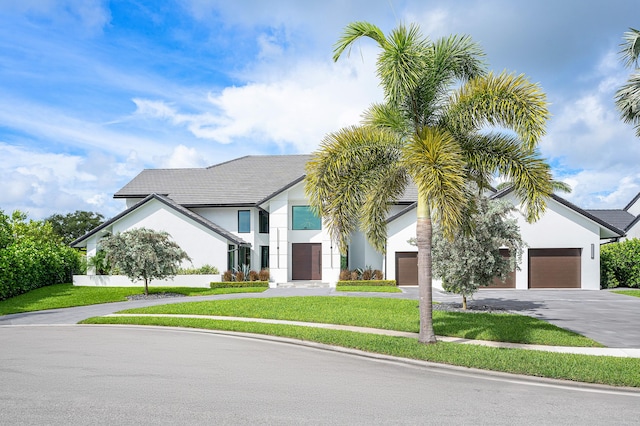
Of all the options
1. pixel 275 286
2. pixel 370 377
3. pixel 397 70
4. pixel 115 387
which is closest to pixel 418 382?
pixel 370 377

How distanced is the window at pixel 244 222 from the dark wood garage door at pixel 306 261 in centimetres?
366

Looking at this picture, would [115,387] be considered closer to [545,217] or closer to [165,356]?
[165,356]

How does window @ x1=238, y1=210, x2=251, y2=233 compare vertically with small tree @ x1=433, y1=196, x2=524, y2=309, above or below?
above

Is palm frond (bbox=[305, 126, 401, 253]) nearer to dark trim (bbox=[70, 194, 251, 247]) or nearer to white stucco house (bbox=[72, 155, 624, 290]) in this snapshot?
white stucco house (bbox=[72, 155, 624, 290])

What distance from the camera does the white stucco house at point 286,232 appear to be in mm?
30297

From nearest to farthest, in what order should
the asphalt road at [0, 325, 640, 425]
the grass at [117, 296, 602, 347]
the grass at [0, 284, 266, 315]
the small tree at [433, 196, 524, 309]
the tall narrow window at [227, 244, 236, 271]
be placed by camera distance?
the asphalt road at [0, 325, 640, 425], the grass at [117, 296, 602, 347], the small tree at [433, 196, 524, 309], the grass at [0, 284, 266, 315], the tall narrow window at [227, 244, 236, 271]

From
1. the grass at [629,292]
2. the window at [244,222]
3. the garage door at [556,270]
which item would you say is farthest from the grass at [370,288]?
the grass at [629,292]

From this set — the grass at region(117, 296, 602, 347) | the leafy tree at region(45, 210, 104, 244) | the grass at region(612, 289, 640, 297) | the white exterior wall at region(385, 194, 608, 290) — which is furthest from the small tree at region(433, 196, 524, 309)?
the leafy tree at region(45, 210, 104, 244)

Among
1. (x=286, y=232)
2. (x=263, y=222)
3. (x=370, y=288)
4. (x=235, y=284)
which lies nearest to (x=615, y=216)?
(x=370, y=288)

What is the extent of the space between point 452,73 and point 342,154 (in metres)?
3.65

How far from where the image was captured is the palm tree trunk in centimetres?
1253

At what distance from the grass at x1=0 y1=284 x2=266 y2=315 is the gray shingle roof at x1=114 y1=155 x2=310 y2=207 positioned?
836 cm

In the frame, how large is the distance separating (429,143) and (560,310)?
11880 mm

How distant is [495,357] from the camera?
10938 millimetres
